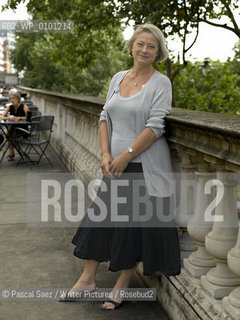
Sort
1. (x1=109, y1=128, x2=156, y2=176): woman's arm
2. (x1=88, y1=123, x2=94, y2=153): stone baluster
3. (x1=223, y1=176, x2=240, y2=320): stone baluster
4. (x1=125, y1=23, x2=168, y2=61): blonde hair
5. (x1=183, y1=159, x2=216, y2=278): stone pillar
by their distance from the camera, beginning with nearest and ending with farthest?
(x1=223, y1=176, x2=240, y2=320): stone baluster → (x1=183, y1=159, x2=216, y2=278): stone pillar → (x1=109, y1=128, x2=156, y2=176): woman's arm → (x1=125, y1=23, x2=168, y2=61): blonde hair → (x1=88, y1=123, x2=94, y2=153): stone baluster

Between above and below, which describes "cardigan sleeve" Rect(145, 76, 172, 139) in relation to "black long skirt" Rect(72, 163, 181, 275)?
above

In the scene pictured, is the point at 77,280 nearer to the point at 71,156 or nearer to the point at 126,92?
the point at 126,92

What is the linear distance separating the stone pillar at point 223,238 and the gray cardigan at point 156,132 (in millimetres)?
572

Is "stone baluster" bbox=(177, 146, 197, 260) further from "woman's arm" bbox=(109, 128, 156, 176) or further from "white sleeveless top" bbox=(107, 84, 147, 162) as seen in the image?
"white sleeveless top" bbox=(107, 84, 147, 162)

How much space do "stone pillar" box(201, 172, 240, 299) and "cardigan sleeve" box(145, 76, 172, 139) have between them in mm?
735

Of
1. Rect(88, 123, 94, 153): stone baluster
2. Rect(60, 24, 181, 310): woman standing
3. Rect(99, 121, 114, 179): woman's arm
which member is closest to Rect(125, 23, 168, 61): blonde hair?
Rect(60, 24, 181, 310): woman standing

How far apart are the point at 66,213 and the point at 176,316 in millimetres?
2913

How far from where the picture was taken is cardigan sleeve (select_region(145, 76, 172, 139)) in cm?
340

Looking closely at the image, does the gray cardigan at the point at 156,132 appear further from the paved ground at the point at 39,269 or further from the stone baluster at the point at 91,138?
the stone baluster at the point at 91,138

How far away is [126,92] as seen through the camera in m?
3.56

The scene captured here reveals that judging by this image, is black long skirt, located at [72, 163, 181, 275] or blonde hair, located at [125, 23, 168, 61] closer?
black long skirt, located at [72, 163, 181, 275]

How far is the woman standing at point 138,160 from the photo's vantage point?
3.42 m

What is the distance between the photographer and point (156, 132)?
340 cm

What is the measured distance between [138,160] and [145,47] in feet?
2.43
